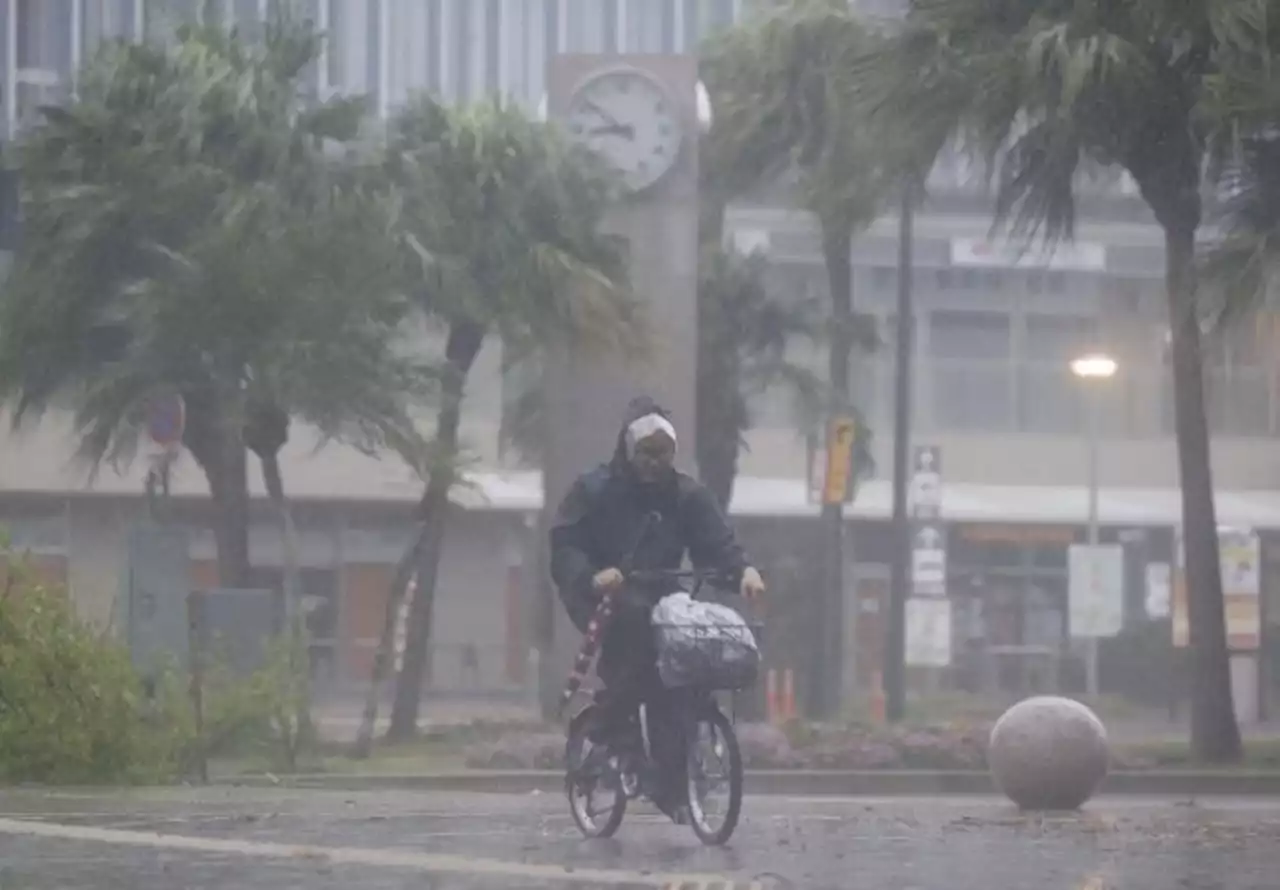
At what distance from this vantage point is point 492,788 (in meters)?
20.8

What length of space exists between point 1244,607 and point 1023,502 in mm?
15035

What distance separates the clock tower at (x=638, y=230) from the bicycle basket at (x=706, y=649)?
56.2 feet

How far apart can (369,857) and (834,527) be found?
2416 centimetres

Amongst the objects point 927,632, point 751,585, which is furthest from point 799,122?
point 751,585

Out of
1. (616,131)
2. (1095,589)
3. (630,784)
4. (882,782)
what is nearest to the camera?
(630,784)

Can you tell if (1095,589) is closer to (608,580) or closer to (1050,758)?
(1050,758)

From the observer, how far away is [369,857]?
9.41 metres

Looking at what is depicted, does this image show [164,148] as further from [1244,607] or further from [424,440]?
[1244,607]

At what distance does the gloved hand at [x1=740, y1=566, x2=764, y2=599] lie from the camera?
973 cm

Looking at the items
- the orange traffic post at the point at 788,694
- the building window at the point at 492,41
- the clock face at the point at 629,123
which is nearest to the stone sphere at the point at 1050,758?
the clock face at the point at 629,123

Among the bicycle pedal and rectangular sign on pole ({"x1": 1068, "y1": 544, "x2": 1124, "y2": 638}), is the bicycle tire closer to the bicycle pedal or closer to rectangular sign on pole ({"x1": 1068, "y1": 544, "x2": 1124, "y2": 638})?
the bicycle pedal

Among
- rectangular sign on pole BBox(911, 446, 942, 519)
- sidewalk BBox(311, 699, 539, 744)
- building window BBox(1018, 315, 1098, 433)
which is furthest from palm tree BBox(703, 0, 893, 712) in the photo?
building window BBox(1018, 315, 1098, 433)

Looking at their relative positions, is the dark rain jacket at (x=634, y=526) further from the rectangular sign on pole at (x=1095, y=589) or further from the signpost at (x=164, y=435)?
the rectangular sign on pole at (x=1095, y=589)

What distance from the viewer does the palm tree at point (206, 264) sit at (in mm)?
25578
